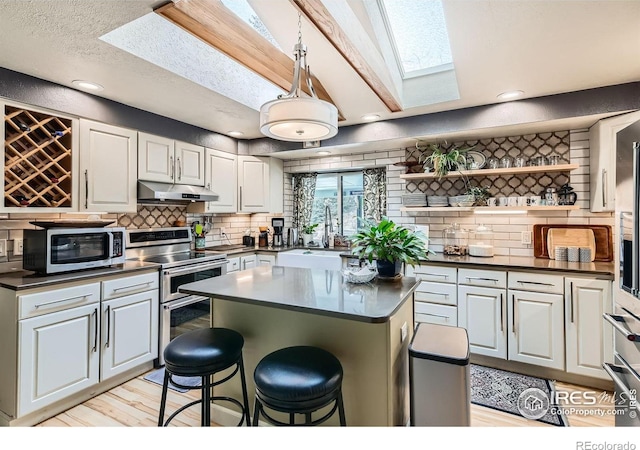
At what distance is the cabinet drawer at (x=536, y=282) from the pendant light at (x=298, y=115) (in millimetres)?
2070

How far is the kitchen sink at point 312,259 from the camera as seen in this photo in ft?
12.3

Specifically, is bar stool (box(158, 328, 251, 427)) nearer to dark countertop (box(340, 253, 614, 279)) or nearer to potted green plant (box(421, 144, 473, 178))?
dark countertop (box(340, 253, 614, 279))

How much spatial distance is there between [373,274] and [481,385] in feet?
4.66

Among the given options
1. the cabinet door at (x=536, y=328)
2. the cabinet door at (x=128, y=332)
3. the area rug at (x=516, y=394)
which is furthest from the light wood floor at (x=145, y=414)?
the cabinet door at (x=536, y=328)

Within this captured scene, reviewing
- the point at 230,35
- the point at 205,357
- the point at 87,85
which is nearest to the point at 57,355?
the point at 205,357

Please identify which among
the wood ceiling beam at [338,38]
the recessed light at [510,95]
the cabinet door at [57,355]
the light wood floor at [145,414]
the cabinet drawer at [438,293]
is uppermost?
the recessed light at [510,95]

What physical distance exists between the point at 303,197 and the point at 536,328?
3.19 metres

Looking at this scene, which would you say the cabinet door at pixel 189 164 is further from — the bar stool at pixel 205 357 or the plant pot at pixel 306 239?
the bar stool at pixel 205 357

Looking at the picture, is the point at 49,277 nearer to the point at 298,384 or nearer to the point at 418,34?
the point at 298,384

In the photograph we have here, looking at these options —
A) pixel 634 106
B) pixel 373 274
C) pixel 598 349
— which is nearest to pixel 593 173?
pixel 634 106

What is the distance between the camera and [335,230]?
15.0 ft

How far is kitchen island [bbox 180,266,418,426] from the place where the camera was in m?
1.62

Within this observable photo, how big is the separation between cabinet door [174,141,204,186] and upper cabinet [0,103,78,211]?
94cm
